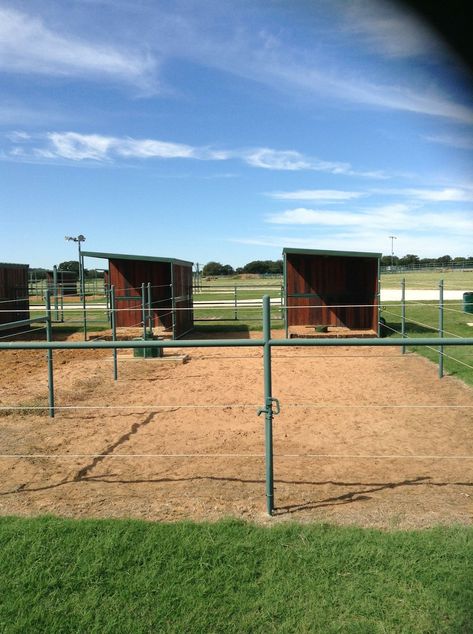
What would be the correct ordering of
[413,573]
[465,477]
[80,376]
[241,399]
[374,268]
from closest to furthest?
[413,573], [465,477], [241,399], [80,376], [374,268]

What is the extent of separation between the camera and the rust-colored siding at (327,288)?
605 inches

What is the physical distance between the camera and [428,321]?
17391 mm

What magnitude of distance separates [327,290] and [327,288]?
2.4 inches

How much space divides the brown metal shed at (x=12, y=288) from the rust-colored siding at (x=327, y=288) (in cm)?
841

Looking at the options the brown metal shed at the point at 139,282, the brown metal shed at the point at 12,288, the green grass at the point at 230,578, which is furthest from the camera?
the brown metal shed at the point at 12,288

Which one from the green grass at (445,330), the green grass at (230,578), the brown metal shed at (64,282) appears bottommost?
the green grass at (230,578)

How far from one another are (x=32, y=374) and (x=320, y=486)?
6.99m

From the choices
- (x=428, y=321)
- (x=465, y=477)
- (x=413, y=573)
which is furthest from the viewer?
(x=428, y=321)

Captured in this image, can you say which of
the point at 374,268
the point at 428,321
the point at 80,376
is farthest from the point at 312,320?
the point at 80,376

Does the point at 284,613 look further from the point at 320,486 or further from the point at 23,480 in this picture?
the point at 23,480

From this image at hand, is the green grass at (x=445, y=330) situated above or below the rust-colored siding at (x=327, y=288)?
below

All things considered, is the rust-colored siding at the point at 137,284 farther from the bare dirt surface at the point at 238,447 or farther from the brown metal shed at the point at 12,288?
the bare dirt surface at the point at 238,447

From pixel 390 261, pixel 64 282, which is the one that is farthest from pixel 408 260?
pixel 64 282

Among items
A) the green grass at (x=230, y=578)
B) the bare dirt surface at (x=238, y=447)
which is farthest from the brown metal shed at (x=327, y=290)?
the green grass at (x=230, y=578)
